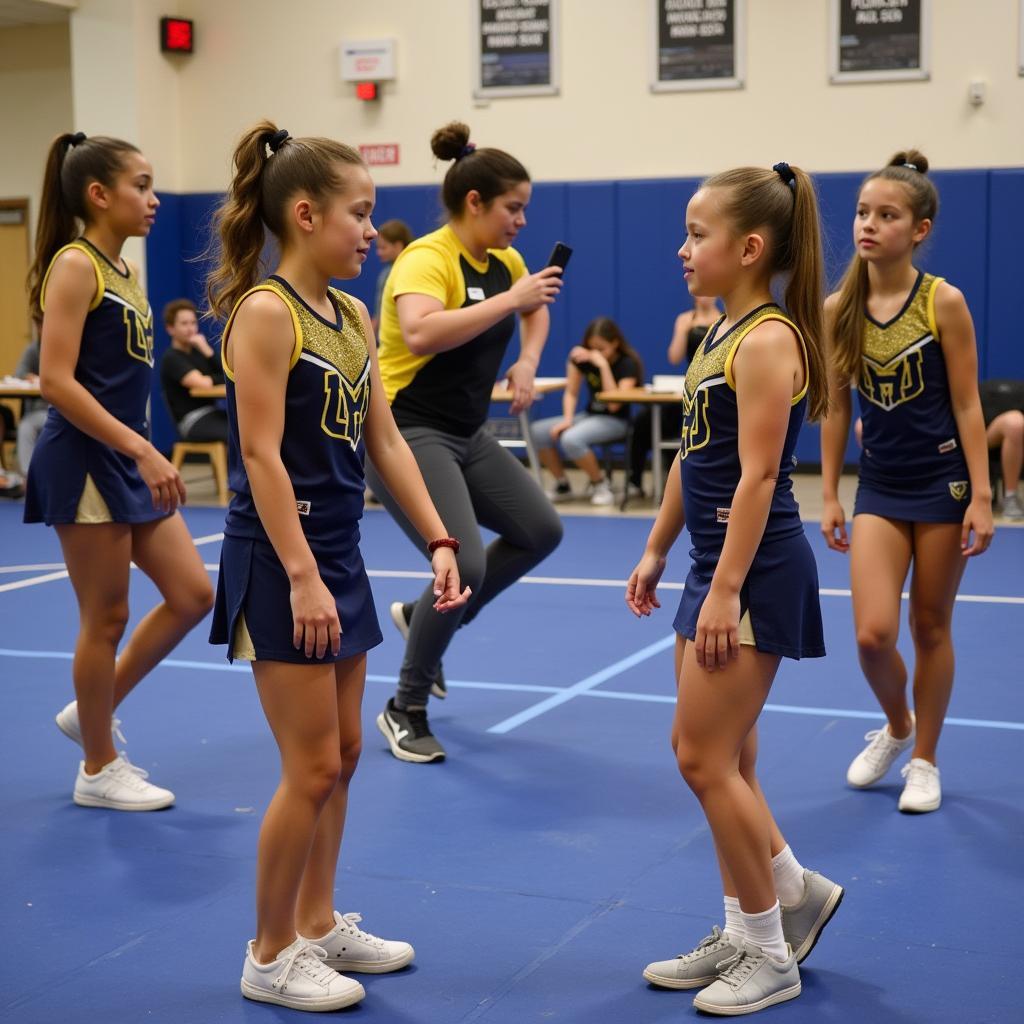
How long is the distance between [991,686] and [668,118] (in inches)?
314

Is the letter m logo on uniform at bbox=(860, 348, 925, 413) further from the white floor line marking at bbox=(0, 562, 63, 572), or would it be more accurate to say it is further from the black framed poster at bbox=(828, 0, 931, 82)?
the black framed poster at bbox=(828, 0, 931, 82)

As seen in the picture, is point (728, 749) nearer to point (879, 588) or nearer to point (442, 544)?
point (442, 544)

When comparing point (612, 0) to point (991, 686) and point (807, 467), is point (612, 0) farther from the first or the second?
point (991, 686)

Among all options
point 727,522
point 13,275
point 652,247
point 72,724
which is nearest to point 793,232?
point 727,522

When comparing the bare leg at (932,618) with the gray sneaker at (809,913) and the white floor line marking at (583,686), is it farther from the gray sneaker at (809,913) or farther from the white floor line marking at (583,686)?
the white floor line marking at (583,686)

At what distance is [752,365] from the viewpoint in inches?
101

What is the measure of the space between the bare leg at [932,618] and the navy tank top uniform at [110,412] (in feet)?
6.79

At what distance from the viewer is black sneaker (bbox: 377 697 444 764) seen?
4.37 m

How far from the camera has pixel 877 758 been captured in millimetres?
4078

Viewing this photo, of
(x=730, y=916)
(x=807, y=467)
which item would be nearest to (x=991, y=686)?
(x=730, y=916)

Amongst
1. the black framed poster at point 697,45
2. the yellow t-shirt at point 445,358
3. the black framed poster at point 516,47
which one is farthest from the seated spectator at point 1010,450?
the yellow t-shirt at point 445,358

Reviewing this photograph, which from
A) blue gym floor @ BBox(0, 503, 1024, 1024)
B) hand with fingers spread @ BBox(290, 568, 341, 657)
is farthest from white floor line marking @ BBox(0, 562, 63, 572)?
hand with fingers spread @ BBox(290, 568, 341, 657)

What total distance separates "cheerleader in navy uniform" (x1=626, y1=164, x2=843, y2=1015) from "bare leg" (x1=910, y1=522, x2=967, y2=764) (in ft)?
4.00

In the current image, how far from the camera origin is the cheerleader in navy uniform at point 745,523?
8.45 feet
